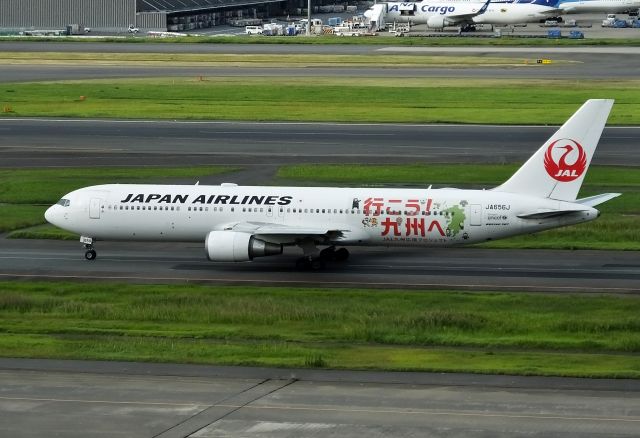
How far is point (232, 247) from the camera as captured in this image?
180 feet

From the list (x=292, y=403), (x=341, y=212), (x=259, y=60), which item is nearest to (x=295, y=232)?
(x=341, y=212)

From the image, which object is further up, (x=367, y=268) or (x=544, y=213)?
(x=544, y=213)

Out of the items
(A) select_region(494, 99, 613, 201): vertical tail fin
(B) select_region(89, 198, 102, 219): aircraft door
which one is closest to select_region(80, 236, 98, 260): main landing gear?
(B) select_region(89, 198, 102, 219): aircraft door

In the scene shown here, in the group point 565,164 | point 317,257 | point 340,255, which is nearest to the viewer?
point 565,164

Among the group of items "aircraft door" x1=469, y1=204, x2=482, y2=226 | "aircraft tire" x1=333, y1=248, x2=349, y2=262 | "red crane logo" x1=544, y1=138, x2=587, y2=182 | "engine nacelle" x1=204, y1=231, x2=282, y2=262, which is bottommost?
"aircraft tire" x1=333, y1=248, x2=349, y2=262

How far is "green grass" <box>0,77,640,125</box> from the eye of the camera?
357 ft

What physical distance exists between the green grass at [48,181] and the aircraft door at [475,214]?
2393 cm

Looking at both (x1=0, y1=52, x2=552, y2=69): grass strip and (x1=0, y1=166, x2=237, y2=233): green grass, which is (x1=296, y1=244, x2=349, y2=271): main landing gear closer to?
(x1=0, y1=166, x2=237, y2=233): green grass

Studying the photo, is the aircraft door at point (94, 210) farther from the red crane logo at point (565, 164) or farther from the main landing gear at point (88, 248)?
the red crane logo at point (565, 164)

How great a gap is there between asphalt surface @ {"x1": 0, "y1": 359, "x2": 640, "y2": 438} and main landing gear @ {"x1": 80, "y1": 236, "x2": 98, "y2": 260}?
59.7ft

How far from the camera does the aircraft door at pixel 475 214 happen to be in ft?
182

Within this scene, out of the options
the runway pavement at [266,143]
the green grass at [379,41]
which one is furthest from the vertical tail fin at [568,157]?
the green grass at [379,41]

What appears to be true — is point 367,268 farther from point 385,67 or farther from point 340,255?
point 385,67

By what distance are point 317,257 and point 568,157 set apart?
40.5 ft
